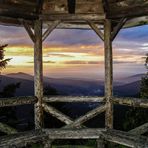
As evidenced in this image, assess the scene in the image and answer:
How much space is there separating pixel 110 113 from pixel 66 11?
3082mm

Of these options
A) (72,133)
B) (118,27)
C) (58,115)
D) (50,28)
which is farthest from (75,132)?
(118,27)

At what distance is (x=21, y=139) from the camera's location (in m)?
9.45

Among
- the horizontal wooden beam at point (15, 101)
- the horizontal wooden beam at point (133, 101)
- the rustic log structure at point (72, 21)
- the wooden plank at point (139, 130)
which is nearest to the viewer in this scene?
the horizontal wooden beam at point (15, 101)

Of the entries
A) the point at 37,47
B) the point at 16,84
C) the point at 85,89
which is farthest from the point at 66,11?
the point at 85,89

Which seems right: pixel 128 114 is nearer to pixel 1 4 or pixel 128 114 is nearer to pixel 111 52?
pixel 111 52

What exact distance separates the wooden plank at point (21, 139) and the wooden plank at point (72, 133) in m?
0.21

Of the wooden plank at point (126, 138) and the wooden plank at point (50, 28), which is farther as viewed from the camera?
the wooden plank at point (50, 28)

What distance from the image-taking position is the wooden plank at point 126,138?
9.03 meters

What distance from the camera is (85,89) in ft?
249

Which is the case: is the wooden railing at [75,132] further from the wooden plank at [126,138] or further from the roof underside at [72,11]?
the roof underside at [72,11]

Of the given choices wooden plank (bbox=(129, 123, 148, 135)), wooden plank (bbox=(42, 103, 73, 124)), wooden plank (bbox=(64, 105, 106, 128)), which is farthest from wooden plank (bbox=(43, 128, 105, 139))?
wooden plank (bbox=(129, 123, 148, 135))

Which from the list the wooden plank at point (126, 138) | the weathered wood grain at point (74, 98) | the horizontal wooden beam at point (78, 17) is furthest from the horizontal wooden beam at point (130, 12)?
the wooden plank at point (126, 138)

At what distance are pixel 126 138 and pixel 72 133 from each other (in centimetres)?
159

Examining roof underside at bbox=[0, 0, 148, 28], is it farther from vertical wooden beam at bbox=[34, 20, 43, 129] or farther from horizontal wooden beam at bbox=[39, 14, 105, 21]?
vertical wooden beam at bbox=[34, 20, 43, 129]
